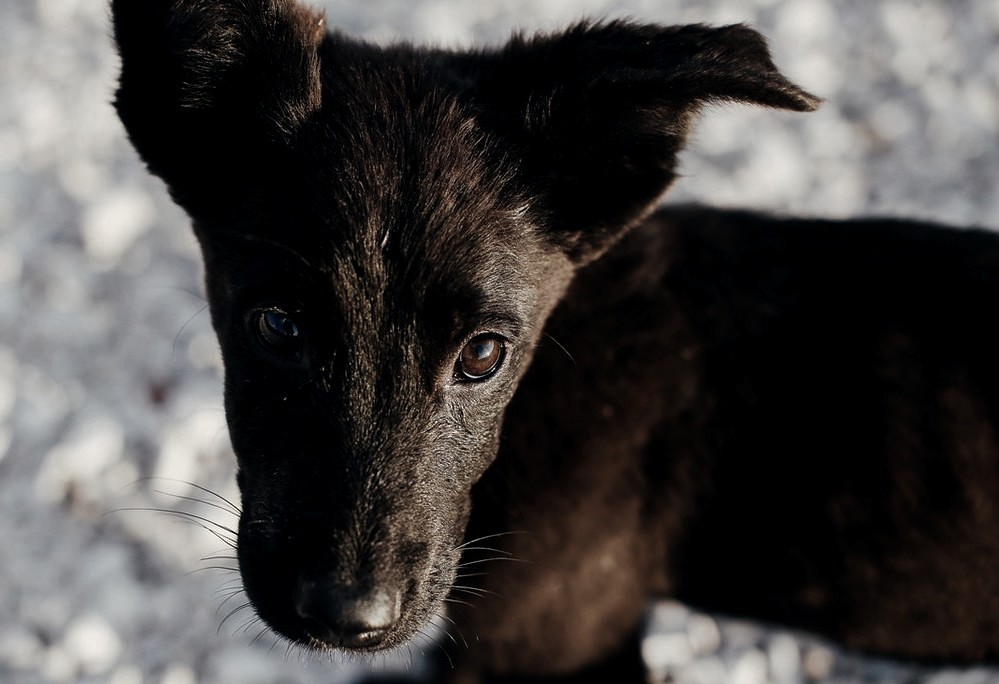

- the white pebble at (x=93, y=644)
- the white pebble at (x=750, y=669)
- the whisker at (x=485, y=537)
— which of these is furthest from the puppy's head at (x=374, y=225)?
the white pebble at (x=750, y=669)

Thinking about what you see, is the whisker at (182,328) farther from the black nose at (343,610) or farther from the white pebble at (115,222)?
the black nose at (343,610)

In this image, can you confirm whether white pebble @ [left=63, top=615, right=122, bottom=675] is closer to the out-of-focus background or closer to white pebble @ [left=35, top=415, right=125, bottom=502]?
the out-of-focus background

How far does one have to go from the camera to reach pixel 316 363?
7.34 ft

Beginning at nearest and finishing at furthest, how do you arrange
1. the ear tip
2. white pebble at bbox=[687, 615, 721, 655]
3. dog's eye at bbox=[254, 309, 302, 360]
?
the ear tip
dog's eye at bbox=[254, 309, 302, 360]
white pebble at bbox=[687, 615, 721, 655]

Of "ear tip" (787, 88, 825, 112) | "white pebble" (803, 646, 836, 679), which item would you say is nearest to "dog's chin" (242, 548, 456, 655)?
"ear tip" (787, 88, 825, 112)

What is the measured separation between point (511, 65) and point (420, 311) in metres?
0.77

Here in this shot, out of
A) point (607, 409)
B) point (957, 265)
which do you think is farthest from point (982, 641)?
point (607, 409)

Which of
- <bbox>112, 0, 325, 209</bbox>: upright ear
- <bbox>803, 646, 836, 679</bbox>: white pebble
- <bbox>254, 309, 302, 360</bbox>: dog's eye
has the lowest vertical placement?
<bbox>803, 646, 836, 679</bbox>: white pebble

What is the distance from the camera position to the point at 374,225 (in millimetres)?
2184

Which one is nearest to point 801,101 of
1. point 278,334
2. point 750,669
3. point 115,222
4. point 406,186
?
point 406,186

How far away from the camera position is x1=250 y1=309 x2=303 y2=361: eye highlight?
229 centimetres

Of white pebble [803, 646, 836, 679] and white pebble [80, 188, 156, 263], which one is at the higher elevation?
white pebble [80, 188, 156, 263]

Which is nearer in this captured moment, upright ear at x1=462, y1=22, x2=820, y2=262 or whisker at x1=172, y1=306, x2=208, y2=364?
upright ear at x1=462, y1=22, x2=820, y2=262

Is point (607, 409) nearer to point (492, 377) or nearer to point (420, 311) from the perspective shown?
point (492, 377)
